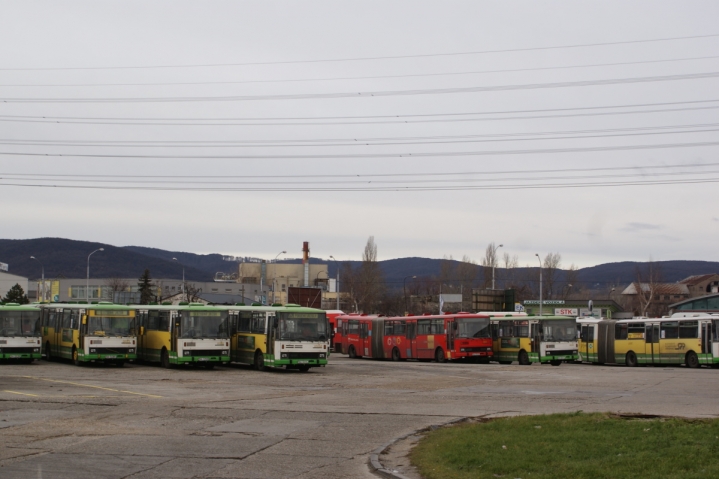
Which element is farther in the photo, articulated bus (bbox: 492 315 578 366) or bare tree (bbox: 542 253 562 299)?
bare tree (bbox: 542 253 562 299)

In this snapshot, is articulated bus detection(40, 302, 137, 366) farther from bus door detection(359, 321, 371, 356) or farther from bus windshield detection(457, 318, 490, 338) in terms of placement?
bus door detection(359, 321, 371, 356)

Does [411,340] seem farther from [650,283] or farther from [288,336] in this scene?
[650,283]

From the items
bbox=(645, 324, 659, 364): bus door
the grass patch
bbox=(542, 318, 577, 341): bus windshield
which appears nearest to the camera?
the grass patch

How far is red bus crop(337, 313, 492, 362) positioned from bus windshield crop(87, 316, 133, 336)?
1901cm

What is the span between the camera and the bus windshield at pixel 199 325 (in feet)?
130

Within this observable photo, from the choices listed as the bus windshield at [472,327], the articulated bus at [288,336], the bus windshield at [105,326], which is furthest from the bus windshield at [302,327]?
the bus windshield at [472,327]

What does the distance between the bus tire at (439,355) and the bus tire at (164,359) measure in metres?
17.4

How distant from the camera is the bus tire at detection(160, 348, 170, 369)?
40.8 metres

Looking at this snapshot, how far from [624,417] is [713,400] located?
7.87 meters

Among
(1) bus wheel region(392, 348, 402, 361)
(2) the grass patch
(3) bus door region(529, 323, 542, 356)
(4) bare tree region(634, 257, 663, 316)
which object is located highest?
(4) bare tree region(634, 257, 663, 316)

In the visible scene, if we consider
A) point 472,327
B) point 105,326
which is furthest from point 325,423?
point 472,327

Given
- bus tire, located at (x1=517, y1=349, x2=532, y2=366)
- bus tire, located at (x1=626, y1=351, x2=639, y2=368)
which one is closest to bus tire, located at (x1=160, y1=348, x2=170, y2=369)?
bus tire, located at (x1=517, y1=349, x2=532, y2=366)

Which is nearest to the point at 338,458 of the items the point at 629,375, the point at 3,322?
the point at 629,375

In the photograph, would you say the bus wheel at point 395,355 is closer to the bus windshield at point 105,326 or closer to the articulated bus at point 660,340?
the articulated bus at point 660,340
